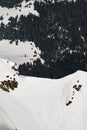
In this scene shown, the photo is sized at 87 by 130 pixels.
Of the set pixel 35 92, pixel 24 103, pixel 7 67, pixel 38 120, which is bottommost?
pixel 38 120

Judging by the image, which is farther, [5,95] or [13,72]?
[13,72]

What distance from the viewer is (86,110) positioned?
13050 centimetres

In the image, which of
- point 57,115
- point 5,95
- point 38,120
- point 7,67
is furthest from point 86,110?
point 7,67

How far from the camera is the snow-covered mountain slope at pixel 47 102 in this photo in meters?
115

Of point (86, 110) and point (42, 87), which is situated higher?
point (42, 87)

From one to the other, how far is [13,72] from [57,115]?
26.7 m

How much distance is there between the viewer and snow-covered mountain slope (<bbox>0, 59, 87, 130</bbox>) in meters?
115

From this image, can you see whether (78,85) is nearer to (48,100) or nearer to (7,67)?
(48,100)

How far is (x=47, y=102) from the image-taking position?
13562 cm

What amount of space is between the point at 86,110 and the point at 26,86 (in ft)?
77.7

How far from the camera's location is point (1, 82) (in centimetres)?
13088

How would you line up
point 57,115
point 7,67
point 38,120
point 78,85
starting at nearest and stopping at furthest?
point 38,120
point 57,115
point 78,85
point 7,67

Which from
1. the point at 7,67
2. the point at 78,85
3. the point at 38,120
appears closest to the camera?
the point at 38,120

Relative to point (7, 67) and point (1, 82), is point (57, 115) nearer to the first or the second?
point (1, 82)
